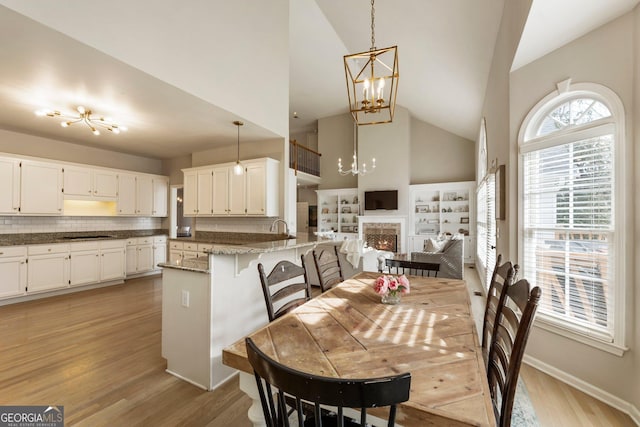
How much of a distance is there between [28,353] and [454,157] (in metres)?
9.82

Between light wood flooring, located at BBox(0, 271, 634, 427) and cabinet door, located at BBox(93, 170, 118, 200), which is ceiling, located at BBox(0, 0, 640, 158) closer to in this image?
cabinet door, located at BBox(93, 170, 118, 200)

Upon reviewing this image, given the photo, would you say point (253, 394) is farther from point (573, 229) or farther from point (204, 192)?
point (204, 192)

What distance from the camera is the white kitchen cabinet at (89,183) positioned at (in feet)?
16.7

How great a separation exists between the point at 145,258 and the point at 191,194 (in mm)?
1952

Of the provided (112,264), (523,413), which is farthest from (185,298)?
(112,264)

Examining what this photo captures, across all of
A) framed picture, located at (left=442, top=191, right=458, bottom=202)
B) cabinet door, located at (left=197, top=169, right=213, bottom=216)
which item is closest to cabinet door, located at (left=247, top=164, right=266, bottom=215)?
cabinet door, located at (left=197, top=169, right=213, bottom=216)

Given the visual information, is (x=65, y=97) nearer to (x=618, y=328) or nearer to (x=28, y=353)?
(x=28, y=353)

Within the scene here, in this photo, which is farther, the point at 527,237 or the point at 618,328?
the point at 527,237

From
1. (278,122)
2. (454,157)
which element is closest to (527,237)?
(278,122)

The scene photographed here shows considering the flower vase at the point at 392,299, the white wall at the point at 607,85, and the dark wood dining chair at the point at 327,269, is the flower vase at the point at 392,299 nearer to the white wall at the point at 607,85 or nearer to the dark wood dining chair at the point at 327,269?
the dark wood dining chair at the point at 327,269

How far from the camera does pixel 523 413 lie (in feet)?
6.42

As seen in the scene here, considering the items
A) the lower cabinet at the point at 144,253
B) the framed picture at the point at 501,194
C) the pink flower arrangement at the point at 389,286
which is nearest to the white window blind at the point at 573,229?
the framed picture at the point at 501,194

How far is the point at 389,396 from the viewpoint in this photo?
0.65 m

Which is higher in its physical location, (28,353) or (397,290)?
(397,290)
